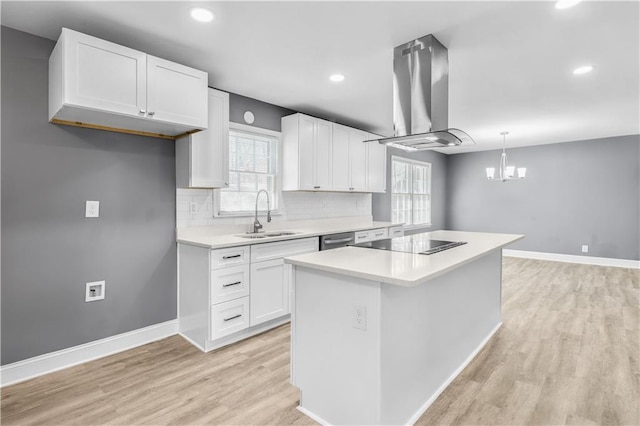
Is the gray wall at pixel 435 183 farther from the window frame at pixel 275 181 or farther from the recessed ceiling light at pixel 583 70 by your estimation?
the recessed ceiling light at pixel 583 70

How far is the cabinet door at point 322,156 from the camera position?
4098mm

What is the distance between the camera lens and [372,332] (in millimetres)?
1644

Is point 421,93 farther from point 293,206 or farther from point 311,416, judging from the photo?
point 311,416

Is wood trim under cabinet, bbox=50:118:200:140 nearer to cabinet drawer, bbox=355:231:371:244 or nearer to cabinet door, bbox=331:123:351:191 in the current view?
cabinet door, bbox=331:123:351:191

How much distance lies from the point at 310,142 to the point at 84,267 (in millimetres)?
2594

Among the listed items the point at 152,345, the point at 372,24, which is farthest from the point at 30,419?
the point at 372,24

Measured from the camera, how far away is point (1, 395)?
212cm

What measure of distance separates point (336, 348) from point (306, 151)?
8.62ft

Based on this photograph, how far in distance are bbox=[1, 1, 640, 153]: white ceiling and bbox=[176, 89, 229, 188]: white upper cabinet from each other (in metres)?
0.32

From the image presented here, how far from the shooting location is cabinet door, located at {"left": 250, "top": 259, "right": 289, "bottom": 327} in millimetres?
3002

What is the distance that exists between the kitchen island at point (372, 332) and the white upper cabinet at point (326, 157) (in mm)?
1888

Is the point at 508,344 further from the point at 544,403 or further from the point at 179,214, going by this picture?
the point at 179,214

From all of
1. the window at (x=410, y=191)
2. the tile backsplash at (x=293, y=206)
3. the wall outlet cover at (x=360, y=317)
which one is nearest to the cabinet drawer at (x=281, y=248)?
the tile backsplash at (x=293, y=206)

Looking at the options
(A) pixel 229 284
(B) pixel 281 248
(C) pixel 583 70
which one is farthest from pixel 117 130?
(C) pixel 583 70
